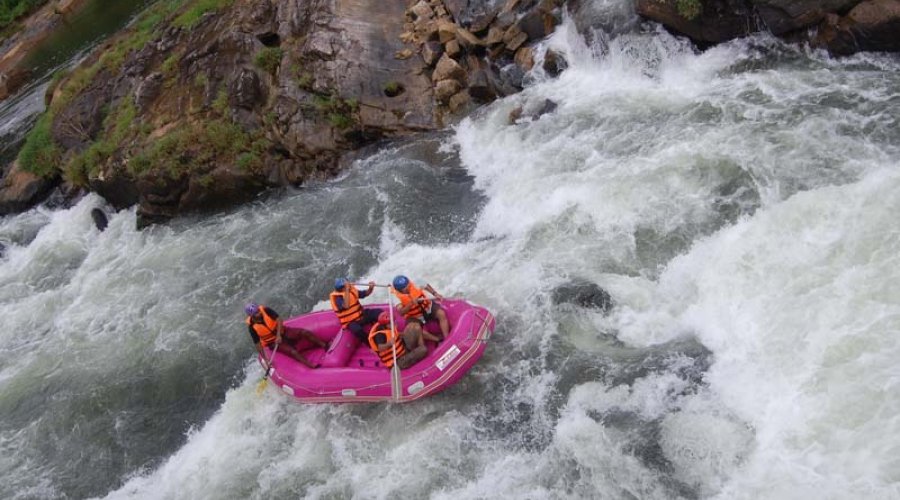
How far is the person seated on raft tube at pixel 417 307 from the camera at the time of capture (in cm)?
820

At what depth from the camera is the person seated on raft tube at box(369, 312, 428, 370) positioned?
25.9 ft

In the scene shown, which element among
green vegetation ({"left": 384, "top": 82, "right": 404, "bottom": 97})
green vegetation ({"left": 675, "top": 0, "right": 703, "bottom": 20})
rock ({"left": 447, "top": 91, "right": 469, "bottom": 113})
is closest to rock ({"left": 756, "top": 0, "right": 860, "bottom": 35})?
green vegetation ({"left": 675, "top": 0, "right": 703, "bottom": 20})

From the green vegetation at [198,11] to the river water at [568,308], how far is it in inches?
261

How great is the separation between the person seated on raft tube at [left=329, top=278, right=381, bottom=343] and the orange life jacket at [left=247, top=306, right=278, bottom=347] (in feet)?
2.56

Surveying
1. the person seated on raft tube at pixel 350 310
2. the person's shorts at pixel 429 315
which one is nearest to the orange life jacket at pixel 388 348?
the person's shorts at pixel 429 315

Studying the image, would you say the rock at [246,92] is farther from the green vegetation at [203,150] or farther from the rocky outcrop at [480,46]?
the rocky outcrop at [480,46]

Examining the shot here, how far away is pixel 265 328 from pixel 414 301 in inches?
77.0

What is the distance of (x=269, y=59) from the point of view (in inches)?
594

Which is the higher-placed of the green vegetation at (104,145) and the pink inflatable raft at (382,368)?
the green vegetation at (104,145)

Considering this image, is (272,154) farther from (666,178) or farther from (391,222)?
(666,178)

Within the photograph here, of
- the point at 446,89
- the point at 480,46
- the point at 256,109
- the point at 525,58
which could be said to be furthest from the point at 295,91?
the point at 525,58

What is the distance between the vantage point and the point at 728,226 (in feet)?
27.3

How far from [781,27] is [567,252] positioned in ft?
15.8

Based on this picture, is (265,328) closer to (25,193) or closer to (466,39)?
(466,39)
